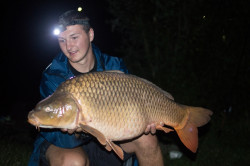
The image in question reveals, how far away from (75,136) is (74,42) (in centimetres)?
70

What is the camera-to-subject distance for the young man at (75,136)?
173 centimetres

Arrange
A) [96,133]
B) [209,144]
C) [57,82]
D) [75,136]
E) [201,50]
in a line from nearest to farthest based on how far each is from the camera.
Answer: [96,133] → [75,136] → [57,82] → [209,144] → [201,50]

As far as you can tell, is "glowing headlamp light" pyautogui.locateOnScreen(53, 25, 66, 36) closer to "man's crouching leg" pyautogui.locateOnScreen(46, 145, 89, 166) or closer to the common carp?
the common carp

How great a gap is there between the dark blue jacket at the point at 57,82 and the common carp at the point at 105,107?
338 millimetres

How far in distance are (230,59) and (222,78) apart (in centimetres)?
30

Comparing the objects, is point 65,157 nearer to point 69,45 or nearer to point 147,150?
point 147,150

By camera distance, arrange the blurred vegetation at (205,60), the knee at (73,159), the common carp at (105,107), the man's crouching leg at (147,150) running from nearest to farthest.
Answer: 1. the common carp at (105,107)
2. the knee at (73,159)
3. the man's crouching leg at (147,150)
4. the blurred vegetation at (205,60)

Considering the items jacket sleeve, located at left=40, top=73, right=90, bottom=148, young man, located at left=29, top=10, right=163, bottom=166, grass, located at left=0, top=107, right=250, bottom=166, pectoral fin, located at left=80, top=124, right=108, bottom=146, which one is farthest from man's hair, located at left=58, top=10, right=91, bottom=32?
grass, located at left=0, top=107, right=250, bottom=166

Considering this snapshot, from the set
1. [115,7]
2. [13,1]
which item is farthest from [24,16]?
[115,7]

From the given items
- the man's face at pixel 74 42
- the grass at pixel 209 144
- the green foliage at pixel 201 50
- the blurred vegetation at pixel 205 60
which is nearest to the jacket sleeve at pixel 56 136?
the man's face at pixel 74 42

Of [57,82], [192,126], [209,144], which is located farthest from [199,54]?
[57,82]

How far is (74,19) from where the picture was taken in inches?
75.2

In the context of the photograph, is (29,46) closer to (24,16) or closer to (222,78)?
(24,16)

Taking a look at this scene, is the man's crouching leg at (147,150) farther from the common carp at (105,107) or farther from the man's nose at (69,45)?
the man's nose at (69,45)
